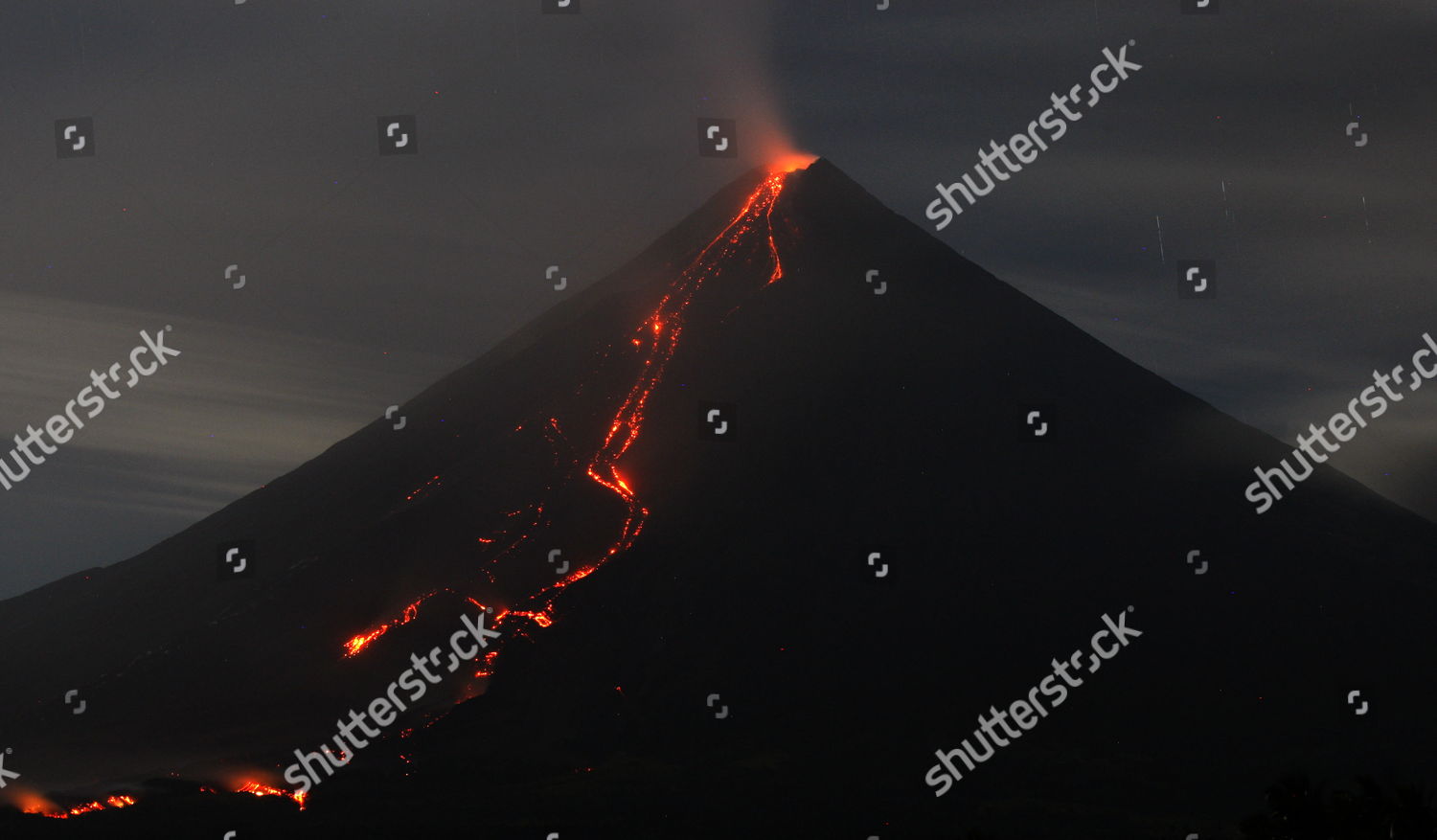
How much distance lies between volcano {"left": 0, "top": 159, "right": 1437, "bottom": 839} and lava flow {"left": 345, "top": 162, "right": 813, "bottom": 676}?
1.33ft

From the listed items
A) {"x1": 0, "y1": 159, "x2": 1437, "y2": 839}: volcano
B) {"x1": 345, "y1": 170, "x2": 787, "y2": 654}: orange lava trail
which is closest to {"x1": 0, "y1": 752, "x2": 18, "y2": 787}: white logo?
{"x1": 0, "y1": 159, "x2": 1437, "y2": 839}: volcano

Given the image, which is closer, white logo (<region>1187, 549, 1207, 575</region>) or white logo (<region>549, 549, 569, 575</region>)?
white logo (<region>549, 549, 569, 575</region>)

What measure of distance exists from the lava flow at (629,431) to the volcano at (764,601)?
407mm

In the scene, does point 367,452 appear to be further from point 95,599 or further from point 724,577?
point 724,577

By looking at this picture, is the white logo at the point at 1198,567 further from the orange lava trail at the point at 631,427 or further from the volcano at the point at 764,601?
the orange lava trail at the point at 631,427

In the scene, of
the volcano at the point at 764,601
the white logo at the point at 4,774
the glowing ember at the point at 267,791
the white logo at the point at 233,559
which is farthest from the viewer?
the white logo at the point at 233,559

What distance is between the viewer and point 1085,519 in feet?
553

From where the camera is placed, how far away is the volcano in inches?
5167

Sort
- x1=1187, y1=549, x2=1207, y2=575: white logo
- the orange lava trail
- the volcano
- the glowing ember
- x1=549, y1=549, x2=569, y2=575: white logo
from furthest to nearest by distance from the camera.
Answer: x1=1187, y1=549, x2=1207, y2=575: white logo
x1=549, y1=549, x2=569, y2=575: white logo
the orange lava trail
the volcano
the glowing ember

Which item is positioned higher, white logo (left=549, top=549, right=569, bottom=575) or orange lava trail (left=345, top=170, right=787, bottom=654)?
orange lava trail (left=345, top=170, right=787, bottom=654)

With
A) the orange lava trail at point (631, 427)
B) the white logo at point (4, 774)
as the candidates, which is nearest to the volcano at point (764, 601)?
the orange lava trail at point (631, 427)

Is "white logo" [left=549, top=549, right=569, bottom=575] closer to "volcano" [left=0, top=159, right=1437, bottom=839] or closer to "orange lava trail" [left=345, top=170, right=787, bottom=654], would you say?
"orange lava trail" [left=345, top=170, right=787, bottom=654]

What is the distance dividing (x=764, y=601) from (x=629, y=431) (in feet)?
80.2

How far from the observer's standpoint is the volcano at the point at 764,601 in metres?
131
